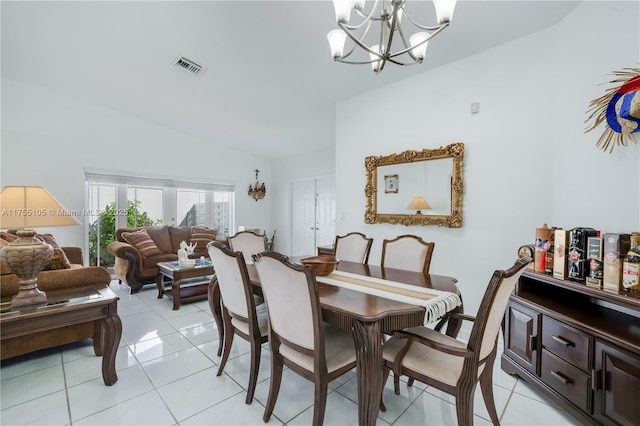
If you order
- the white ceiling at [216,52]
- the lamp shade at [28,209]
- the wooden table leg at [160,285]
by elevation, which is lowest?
the wooden table leg at [160,285]

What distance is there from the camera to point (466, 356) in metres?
1.22

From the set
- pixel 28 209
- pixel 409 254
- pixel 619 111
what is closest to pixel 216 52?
pixel 28 209

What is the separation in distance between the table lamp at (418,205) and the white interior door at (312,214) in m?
2.60

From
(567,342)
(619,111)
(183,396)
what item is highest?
(619,111)

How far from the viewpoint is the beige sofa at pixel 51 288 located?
1941mm

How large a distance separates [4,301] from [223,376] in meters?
1.55

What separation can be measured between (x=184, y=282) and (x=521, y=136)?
14.3 feet

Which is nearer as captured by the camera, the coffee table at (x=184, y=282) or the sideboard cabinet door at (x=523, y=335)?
the sideboard cabinet door at (x=523, y=335)

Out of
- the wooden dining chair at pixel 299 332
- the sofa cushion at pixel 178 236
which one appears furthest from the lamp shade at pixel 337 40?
the sofa cushion at pixel 178 236

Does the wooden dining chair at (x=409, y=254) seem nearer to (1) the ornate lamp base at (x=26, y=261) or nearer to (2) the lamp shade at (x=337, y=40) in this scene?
(2) the lamp shade at (x=337, y=40)

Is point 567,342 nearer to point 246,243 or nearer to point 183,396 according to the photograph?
point 183,396

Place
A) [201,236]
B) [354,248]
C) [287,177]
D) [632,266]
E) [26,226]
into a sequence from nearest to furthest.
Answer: [632,266] < [26,226] < [354,248] < [201,236] < [287,177]

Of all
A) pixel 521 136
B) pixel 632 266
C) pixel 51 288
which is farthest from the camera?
pixel 521 136

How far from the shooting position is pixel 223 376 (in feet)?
6.63
